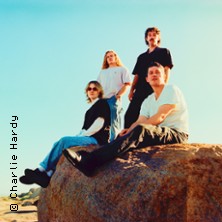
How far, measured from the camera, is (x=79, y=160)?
547cm

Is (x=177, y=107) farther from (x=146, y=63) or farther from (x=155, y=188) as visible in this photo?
(x=146, y=63)

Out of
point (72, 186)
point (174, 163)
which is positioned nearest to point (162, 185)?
point (174, 163)

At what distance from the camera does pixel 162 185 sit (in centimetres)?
529

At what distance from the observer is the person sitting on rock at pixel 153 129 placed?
559cm

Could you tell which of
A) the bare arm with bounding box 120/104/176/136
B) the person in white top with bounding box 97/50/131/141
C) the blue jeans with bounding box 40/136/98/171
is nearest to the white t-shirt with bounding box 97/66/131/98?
the person in white top with bounding box 97/50/131/141

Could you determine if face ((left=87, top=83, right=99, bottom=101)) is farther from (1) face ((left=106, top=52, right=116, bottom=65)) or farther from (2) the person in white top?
(1) face ((left=106, top=52, right=116, bottom=65))

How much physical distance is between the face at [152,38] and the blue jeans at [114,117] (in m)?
1.44

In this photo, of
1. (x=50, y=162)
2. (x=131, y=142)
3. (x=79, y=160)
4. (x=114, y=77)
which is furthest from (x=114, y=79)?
(x=79, y=160)

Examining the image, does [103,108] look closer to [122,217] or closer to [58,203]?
[58,203]

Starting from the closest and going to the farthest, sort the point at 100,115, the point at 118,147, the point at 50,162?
the point at 118,147 < the point at 50,162 < the point at 100,115

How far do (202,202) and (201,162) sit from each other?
0.57 meters

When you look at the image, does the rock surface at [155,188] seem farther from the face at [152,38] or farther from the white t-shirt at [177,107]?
the face at [152,38]

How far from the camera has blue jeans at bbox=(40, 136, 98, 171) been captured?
6.82 m

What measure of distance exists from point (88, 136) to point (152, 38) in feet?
8.77
